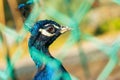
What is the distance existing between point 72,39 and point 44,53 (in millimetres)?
406

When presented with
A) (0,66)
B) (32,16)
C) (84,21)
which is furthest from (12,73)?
(84,21)

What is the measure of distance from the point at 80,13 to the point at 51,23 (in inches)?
15.9

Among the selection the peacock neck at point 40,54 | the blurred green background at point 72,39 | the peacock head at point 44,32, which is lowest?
the blurred green background at point 72,39

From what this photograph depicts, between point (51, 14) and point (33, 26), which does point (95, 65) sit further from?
point (33, 26)

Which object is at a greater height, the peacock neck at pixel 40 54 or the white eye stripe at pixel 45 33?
the white eye stripe at pixel 45 33

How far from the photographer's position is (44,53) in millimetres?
2301

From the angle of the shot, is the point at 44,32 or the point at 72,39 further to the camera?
the point at 72,39

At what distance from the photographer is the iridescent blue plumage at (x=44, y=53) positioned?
2262 mm

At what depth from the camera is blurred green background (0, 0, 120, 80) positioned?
2510 millimetres

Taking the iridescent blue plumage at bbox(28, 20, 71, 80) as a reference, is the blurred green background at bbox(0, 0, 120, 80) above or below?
below

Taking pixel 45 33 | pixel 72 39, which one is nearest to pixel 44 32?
pixel 45 33

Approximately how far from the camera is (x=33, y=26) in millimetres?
2287

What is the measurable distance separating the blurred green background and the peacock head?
0.14ft

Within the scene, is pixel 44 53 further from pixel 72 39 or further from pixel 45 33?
pixel 72 39
